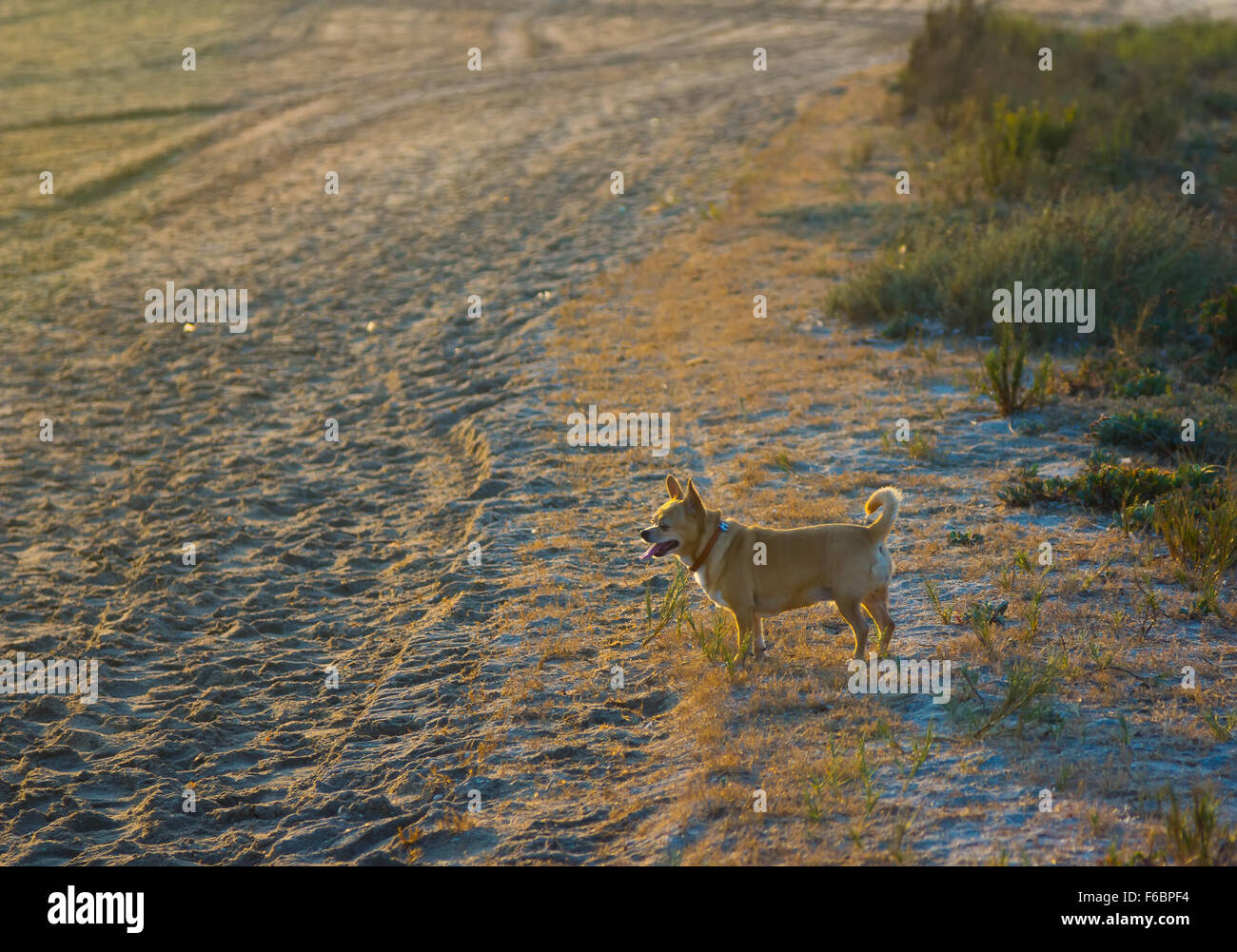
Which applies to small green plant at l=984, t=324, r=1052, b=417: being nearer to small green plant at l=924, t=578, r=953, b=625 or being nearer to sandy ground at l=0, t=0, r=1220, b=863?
sandy ground at l=0, t=0, r=1220, b=863

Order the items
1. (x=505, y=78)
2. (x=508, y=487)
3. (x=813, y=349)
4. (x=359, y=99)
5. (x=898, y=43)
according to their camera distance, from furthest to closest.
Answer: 1. (x=898, y=43)
2. (x=505, y=78)
3. (x=359, y=99)
4. (x=813, y=349)
5. (x=508, y=487)

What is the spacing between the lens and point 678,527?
601cm

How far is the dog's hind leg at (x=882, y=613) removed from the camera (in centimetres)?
597

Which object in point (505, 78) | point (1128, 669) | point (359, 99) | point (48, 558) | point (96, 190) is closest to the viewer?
point (1128, 669)

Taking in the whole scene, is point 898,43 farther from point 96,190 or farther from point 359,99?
point 96,190

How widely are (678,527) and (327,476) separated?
4362 millimetres

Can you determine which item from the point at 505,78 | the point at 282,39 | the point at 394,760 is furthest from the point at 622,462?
the point at 282,39

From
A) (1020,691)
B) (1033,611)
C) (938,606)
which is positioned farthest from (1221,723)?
(938,606)

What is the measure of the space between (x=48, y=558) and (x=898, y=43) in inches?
1100

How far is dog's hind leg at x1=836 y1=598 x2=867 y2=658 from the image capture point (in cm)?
589

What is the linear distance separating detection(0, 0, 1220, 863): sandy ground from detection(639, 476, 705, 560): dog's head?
0.75m

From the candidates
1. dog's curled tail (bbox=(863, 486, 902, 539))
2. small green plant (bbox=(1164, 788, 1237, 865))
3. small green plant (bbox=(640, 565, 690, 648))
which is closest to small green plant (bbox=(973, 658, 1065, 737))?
dog's curled tail (bbox=(863, 486, 902, 539))

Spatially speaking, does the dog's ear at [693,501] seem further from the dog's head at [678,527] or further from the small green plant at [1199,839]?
the small green plant at [1199,839]

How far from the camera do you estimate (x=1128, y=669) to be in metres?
5.80
